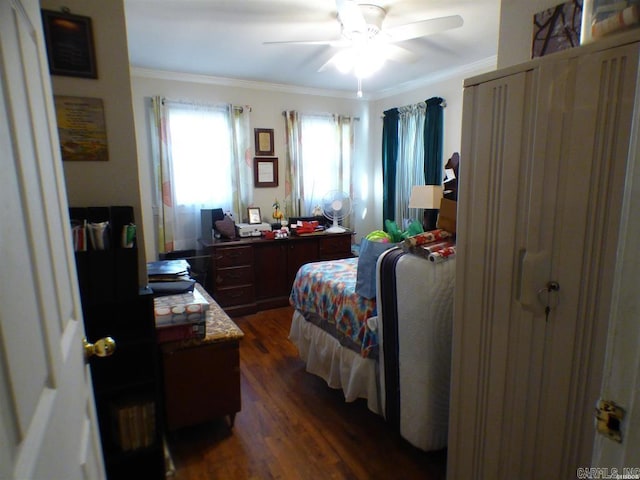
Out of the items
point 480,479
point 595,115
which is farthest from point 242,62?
point 480,479

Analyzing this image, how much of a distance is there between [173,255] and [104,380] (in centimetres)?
240

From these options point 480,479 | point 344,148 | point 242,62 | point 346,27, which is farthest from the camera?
point 344,148

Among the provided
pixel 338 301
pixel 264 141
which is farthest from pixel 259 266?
pixel 338 301

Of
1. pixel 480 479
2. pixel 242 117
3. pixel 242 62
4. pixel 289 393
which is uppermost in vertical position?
pixel 242 62

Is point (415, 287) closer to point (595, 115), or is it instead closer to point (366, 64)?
point (595, 115)

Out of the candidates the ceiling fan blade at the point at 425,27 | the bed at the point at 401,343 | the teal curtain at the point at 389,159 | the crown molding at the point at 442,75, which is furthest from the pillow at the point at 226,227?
the crown molding at the point at 442,75

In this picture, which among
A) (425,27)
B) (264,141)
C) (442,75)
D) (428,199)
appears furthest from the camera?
(264,141)

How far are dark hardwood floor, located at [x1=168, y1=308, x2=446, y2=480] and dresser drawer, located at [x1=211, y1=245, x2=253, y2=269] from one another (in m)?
1.38

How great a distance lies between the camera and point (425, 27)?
221 cm

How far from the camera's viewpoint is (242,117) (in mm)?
4023

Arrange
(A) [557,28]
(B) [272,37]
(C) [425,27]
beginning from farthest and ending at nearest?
(B) [272,37], (C) [425,27], (A) [557,28]

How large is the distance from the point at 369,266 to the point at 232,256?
199 centimetres

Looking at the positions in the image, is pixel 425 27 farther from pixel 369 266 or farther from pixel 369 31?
pixel 369 266

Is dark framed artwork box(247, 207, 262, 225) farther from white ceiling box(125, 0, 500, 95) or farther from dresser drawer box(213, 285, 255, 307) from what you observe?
white ceiling box(125, 0, 500, 95)
